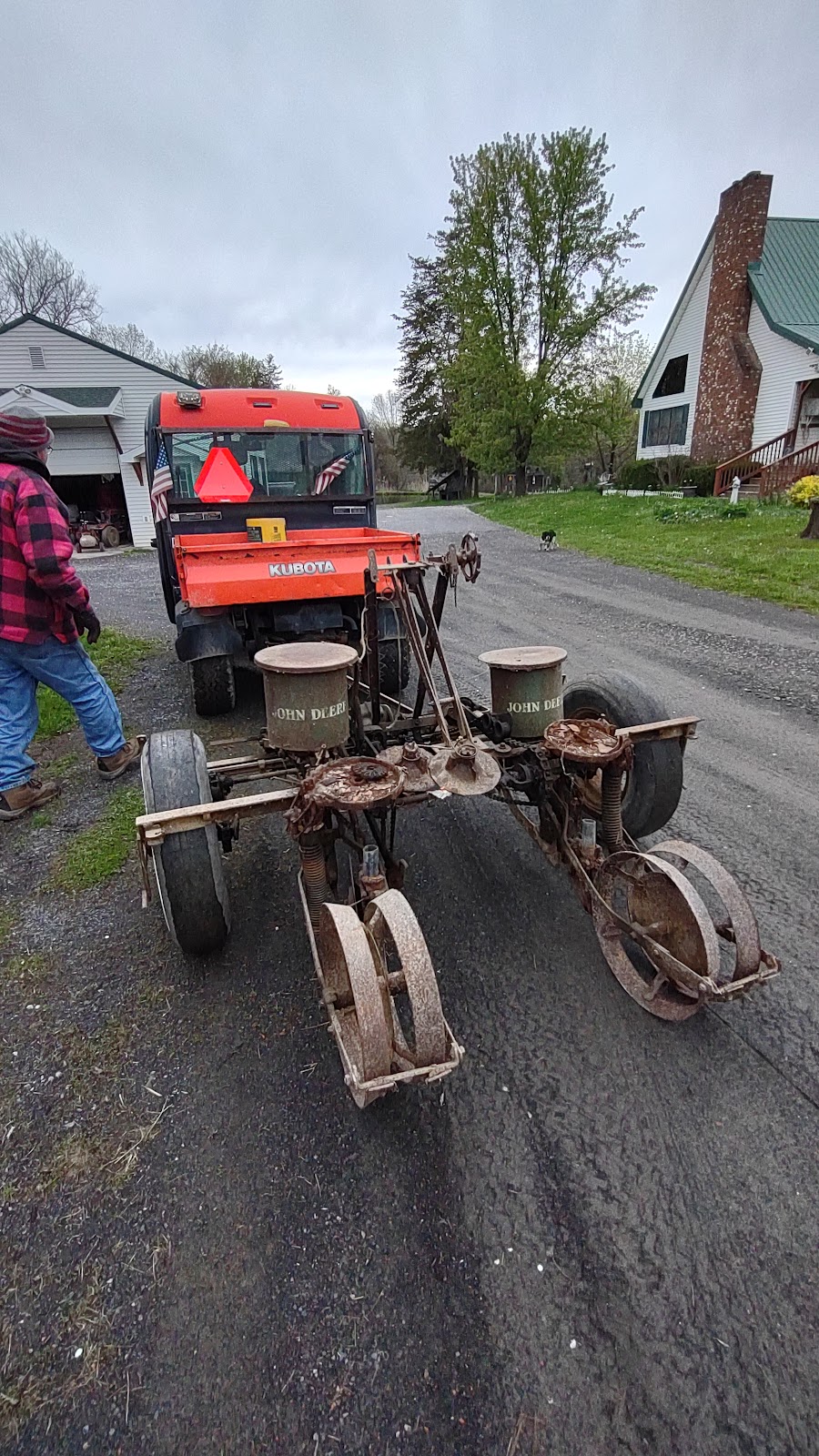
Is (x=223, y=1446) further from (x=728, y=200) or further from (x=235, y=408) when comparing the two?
(x=728, y=200)

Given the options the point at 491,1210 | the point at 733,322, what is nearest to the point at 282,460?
the point at 491,1210

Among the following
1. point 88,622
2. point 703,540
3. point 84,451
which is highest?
point 84,451

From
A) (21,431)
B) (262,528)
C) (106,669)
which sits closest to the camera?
(21,431)

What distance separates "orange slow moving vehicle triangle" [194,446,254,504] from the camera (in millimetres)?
5844

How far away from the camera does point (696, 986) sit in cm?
212

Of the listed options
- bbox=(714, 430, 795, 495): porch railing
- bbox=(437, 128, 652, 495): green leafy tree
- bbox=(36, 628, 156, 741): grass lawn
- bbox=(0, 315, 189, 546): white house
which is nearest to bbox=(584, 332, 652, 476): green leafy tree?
bbox=(437, 128, 652, 495): green leafy tree

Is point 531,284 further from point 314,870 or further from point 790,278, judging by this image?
point 314,870

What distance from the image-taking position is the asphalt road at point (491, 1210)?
146 cm

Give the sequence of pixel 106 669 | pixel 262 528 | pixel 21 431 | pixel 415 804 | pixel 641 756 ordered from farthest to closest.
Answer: pixel 106 669
pixel 262 528
pixel 21 431
pixel 641 756
pixel 415 804

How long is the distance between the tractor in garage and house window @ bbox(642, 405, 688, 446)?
25.2m

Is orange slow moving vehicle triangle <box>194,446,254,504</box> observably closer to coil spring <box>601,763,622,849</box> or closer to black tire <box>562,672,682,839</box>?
black tire <box>562,672,682,839</box>

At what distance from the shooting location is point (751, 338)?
21.6m

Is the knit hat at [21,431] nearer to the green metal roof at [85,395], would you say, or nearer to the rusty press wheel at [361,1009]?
the rusty press wheel at [361,1009]

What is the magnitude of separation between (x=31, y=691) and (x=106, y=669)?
125 inches
